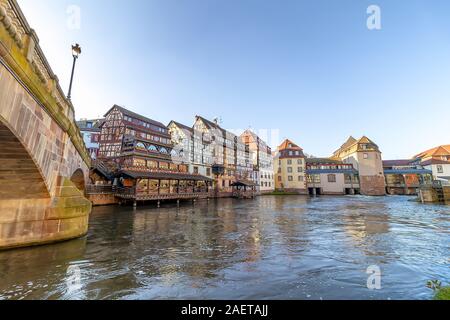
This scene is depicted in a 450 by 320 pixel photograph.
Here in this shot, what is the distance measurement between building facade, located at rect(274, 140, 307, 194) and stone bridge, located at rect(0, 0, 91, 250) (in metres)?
59.3

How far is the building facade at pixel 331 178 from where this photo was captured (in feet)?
198

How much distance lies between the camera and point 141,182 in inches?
1296

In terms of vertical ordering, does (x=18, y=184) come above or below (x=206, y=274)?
above

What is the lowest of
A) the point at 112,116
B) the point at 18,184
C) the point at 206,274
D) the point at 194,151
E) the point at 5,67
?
the point at 206,274

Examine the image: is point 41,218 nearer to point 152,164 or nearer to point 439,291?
point 439,291

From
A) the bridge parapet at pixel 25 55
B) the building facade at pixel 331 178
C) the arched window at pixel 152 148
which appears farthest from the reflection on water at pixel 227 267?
the building facade at pixel 331 178

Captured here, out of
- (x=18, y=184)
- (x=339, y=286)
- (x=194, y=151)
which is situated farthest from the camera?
(x=194, y=151)

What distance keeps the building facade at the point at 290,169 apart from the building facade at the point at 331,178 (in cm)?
286

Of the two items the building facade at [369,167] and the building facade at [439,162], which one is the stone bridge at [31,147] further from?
the building facade at [439,162]

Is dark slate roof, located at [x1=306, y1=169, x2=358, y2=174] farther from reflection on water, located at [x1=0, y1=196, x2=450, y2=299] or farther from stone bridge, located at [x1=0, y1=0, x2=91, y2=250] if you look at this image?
stone bridge, located at [x1=0, y1=0, x2=91, y2=250]

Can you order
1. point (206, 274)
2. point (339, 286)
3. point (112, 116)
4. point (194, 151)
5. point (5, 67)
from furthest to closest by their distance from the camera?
1. point (194, 151)
2. point (112, 116)
3. point (206, 274)
4. point (339, 286)
5. point (5, 67)

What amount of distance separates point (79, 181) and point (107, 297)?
63.0ft

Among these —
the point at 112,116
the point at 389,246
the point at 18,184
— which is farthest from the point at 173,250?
the point at 112,116
